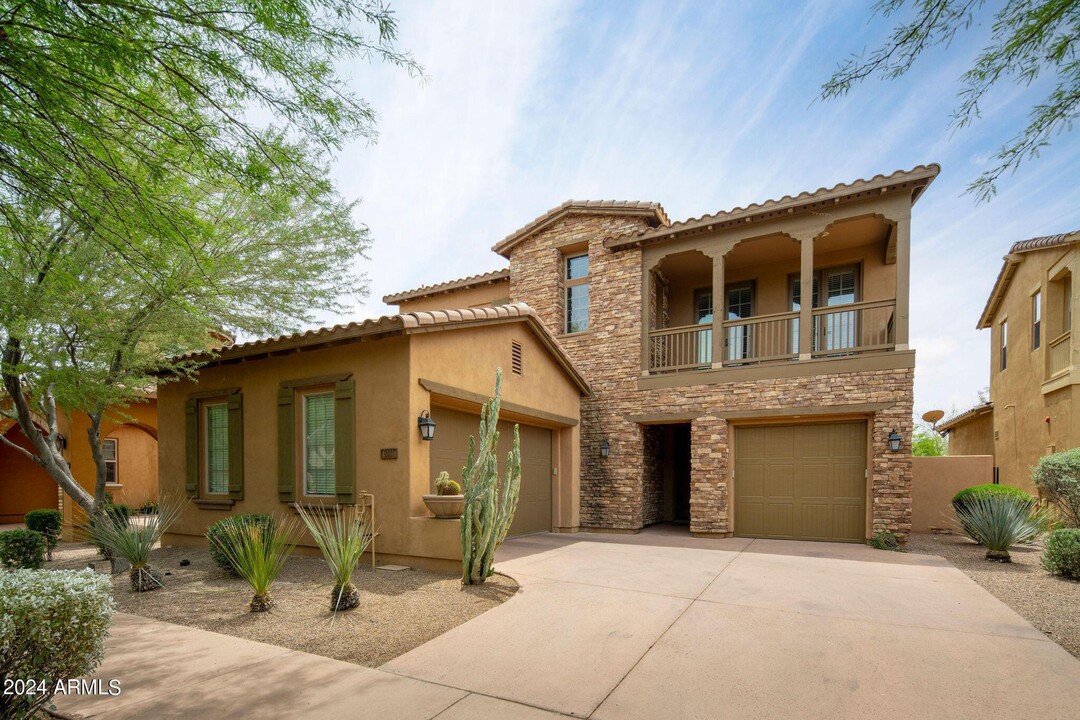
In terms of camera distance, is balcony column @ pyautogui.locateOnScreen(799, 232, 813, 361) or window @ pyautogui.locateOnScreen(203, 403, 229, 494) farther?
balcony column @ pyautogui.locateOnScreen(799, 232, 813, 361)

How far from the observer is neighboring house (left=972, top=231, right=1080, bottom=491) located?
1217cm

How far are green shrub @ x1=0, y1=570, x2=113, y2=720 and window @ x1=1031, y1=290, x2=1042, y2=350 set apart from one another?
1914 cm

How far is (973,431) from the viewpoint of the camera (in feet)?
66.6

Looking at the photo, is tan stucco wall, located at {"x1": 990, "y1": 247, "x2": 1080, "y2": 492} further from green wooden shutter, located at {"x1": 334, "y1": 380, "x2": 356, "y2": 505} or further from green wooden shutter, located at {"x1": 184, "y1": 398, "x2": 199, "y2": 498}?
green wooden shutter, located at {"x1": 184, "y1": 398, "x2": 199, "y2": 498}

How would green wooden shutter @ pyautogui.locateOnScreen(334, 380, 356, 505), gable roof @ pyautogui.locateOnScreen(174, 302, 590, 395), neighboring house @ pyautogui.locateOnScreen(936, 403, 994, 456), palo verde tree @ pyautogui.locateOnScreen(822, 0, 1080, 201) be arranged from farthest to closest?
neighboring house @ pyautogui.locateOnScreen(936, 403, 994, 456), green wooden shutter @ pyautogui.locateOnScreen(334, 380, 356, 505), gable roof @ pyautogui.locateOnScreen(174, 302, 590, 395), palo verde tree @ pyautogui.locateOnScreen(822, 0, 1080, 201)

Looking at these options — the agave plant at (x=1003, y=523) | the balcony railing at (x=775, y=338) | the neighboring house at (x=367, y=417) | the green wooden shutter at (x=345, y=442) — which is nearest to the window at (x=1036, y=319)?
the balcony railing at (x=775, y=338)

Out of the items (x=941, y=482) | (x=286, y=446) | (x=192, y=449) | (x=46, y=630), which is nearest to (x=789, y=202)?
(x=941, y=482)

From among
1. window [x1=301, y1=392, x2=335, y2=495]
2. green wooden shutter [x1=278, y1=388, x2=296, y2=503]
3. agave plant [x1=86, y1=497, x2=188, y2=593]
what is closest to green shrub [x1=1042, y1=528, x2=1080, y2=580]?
window [x1=301, y1=392, x2=335, y2=495]

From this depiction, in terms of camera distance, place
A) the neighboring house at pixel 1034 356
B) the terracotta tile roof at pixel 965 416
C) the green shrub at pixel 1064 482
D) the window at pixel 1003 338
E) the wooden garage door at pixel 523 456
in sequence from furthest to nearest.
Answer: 1. the terracotta tile roof at pixel 965 416
2. the window at pixel 1003 338
3. the neighboring house at pixel 1034 356
4. the wooden garage door at pixel 523 456
5. the green shrub at pixel 1064 482

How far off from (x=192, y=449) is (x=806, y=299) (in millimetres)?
12164

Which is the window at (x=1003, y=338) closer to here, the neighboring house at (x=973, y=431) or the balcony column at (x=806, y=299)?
the neighboring house at (x=973, y=431)

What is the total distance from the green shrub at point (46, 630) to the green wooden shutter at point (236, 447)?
6276 mm

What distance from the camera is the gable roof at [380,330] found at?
746cm

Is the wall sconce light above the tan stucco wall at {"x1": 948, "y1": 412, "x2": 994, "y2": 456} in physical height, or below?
above
